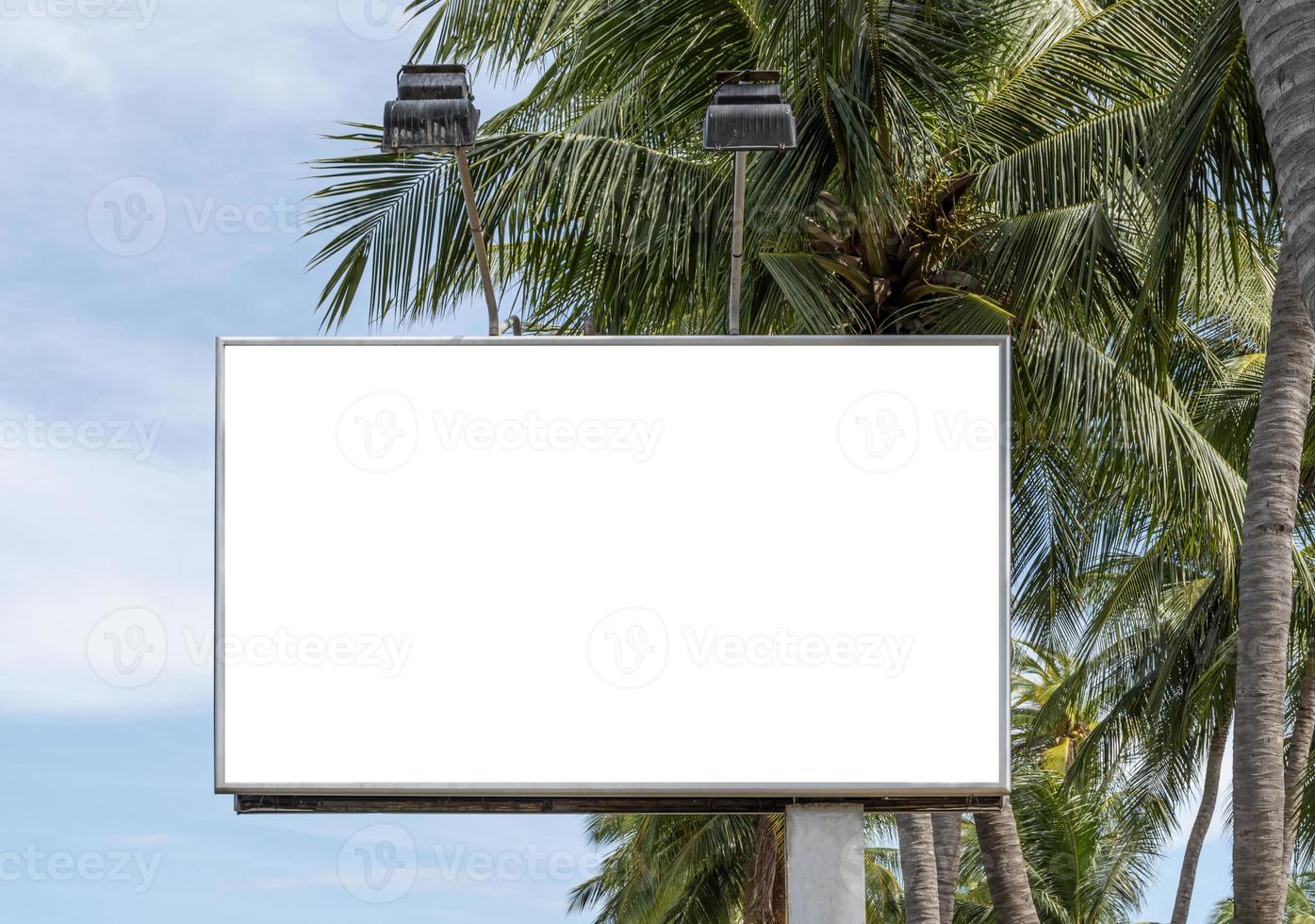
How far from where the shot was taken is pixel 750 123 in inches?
269

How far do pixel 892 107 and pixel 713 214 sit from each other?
1.74m

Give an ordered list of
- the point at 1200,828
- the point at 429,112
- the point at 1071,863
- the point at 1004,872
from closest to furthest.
→ 1. the point at 429,112
2. the point at 1004,872
3. the point at 1200,828
4. the point at 1071,863

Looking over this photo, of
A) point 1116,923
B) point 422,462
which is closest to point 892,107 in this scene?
point 422,462

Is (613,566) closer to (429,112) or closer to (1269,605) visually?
(429,112)

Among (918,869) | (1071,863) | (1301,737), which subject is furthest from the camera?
(1071,863)

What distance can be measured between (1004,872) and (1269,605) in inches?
114

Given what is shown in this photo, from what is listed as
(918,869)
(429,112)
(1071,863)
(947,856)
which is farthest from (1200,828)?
(429,112)

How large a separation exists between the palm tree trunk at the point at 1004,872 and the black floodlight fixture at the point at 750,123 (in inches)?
228

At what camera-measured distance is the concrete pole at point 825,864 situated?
7207 mm

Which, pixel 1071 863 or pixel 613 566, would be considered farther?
pixel 1071 863

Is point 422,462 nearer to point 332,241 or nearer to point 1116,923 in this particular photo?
point 332,241

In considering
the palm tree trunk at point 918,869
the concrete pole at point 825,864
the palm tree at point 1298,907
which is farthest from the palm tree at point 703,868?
the palm tree at point 1298,907

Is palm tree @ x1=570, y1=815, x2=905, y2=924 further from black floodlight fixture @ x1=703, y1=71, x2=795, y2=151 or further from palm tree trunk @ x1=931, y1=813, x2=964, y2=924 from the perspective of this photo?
black floodlight fixture @ x1=703, y1=71, x2=795, y2=151

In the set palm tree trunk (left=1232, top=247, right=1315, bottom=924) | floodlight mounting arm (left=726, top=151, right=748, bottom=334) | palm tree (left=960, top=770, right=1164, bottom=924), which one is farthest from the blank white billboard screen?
palm tree (left=960, top=770, right=1164, bottom=924)
